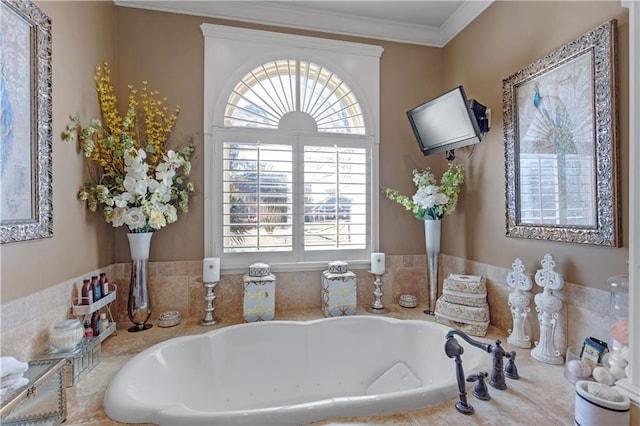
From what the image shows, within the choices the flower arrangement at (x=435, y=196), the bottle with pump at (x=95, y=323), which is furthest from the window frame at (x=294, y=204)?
the bottle with pump at (x=95, y=323)

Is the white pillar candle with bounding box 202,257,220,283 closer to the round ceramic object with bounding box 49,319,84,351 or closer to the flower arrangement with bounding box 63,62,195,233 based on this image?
the flower arrangement with bounding box 63,62,195,233

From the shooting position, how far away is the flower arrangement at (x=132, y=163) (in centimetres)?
166

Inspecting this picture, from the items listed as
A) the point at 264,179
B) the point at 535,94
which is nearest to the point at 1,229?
the point at 264,179

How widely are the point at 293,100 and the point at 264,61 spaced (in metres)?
0.33

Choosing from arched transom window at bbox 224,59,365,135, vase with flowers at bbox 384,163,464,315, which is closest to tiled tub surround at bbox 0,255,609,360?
vase with flowers at bbox 384,163,464,315

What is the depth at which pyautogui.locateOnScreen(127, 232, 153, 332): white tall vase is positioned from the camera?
1.78 meters

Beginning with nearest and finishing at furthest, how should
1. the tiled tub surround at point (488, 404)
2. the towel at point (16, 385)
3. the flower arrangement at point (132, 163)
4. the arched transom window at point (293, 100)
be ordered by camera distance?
the towel at point (16, 385) < the tiled tub surround at point (488, 404) < the flower arrangement at point (132, 163) < the arched transom window at point (293, 100)

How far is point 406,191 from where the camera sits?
91.9 inches

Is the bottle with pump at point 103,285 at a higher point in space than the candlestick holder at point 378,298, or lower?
higher

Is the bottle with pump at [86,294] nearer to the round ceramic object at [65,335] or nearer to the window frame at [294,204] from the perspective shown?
the round ceramic object at [65,335]

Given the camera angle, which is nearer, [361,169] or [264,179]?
[264,179]

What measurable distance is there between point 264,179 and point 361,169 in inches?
28.7

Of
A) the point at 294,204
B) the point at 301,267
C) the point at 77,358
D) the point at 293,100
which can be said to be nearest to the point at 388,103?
the point at 293,100

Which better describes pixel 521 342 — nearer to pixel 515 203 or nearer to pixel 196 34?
pixel 515 203
